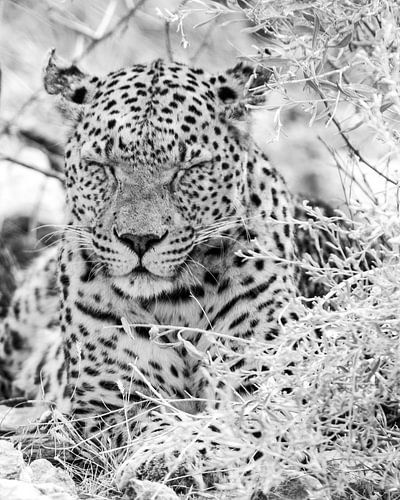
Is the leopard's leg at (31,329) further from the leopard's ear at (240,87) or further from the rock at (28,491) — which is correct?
the rock at (28,491)

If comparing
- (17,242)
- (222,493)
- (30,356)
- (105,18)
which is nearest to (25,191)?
(17,242)

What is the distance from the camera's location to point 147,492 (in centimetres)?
480

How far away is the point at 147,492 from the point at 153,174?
1.75 metres

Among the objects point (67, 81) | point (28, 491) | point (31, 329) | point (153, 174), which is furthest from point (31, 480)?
point (31, 329)

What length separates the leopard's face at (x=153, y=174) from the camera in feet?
19.1

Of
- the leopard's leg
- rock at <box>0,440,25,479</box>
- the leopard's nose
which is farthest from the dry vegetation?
the leopard's leg

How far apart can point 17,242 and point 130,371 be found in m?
4.76

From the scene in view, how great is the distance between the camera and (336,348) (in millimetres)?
4855

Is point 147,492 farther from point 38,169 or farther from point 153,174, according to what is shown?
point 38,169

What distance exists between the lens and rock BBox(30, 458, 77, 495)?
201 inches

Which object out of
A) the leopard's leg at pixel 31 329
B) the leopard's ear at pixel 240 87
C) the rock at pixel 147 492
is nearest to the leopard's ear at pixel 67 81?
the leopard's ear at pixel 240 87

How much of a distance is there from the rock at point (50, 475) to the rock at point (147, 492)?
0.28 metres

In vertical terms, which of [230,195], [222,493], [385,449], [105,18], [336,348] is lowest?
[222,493]

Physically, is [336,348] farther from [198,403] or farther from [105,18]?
[105,18]
